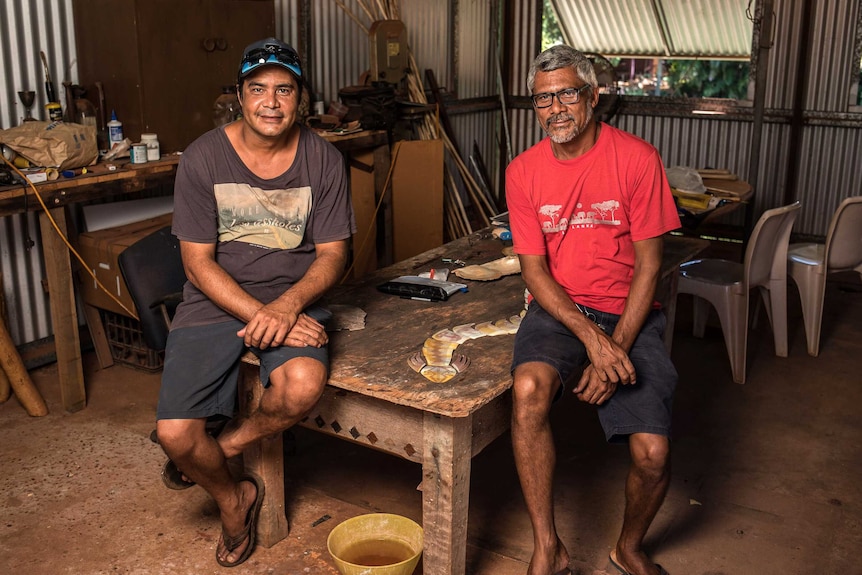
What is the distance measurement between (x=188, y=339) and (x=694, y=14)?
22.0ft

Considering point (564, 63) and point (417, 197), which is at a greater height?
point (564, 63)

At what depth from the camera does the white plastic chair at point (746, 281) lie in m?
4.82

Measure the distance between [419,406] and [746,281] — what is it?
2.87 m

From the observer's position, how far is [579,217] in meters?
3.11

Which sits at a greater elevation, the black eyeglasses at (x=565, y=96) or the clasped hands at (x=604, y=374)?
the black eyeglasses at (x=565, y=96)

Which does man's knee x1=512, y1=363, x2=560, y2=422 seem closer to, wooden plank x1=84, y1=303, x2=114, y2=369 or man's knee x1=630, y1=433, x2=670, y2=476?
man's knee x1=630, y1=433, x2=670, y2=476

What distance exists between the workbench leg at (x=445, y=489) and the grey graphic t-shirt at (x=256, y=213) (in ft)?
2.64

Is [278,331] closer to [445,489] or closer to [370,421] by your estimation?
[370,421]

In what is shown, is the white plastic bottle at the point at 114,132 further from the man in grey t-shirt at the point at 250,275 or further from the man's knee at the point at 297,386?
the man's knee at the point at 297,386

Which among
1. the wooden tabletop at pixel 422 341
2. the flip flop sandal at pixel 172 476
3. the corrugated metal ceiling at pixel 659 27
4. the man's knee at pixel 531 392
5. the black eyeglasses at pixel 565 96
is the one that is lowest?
the flip flop sandal at pixel 172 476

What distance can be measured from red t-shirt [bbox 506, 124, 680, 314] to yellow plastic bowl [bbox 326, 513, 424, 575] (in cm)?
97

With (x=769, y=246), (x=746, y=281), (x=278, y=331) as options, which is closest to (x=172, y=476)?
(x=278, y=331)

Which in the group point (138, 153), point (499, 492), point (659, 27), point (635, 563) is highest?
point (659, 27)

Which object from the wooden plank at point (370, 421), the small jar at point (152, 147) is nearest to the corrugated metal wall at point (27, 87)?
the small jar at point (152, 147)
